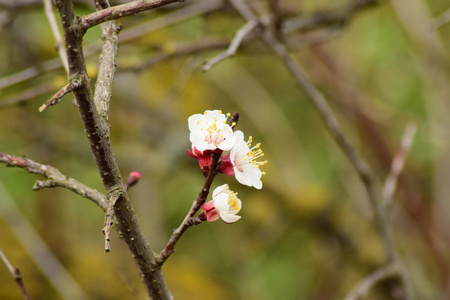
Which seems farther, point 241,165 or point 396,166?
point 396,166

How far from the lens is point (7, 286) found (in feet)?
6.07

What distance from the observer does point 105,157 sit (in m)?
0.64

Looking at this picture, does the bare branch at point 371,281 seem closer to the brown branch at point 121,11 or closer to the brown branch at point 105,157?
the brown branch at point 105,157

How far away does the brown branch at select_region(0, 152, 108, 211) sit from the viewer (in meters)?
0.66

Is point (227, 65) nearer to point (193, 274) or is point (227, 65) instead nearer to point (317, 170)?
point (317, 170)

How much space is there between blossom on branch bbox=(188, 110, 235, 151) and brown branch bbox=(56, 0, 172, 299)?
0.13 m

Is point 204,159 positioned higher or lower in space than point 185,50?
lower

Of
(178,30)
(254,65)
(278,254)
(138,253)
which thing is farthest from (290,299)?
(138,253)

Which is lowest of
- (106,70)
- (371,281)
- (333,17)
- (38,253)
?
(371,281)

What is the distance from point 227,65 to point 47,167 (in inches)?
95.6

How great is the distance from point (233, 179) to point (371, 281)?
3.98 ft

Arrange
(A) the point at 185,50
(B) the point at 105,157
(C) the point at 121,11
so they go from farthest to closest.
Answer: (A) the point at 185,50 → (B) the point at 105,157 → (C) the point at 121,11

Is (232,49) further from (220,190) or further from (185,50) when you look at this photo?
(185,50)

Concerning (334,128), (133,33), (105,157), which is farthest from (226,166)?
(133,33)
